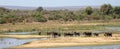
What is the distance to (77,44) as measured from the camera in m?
39.7

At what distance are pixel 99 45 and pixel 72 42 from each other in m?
3.70

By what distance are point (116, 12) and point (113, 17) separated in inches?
448

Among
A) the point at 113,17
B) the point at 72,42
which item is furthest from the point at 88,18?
the point at 72,42

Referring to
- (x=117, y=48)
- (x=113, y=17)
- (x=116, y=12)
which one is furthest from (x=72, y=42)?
(x=116, y=12)

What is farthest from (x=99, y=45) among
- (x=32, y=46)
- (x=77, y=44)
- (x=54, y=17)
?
(x=54, y=17)

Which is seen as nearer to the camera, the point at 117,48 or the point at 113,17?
the point at 117,48

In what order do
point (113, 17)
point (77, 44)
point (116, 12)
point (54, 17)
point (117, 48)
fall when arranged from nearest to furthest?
point (117, 48) < point (77, 44) < point (54, 17) < point (113, 17) < point (116, 12)

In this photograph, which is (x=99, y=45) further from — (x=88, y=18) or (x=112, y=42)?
(x=88, y=18)

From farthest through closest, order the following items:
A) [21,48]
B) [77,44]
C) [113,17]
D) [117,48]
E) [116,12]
Result: [116,12]
[113,17]
[77,44]
[21,48]
[117,48]

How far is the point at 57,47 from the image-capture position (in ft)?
125

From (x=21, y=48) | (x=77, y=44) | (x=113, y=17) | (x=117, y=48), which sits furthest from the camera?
(x=113, y=17)

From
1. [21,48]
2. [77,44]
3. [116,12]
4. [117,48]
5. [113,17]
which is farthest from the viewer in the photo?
[116,12]

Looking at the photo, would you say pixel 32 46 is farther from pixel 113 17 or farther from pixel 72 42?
pixel 113 17

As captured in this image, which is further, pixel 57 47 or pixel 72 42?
pixel 72 42
